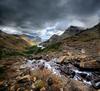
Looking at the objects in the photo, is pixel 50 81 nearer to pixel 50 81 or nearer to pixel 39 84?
pixel 50 81

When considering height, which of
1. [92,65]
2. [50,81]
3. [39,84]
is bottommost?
[39,84]

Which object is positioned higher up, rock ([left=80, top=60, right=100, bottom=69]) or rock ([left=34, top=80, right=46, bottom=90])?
rock ([left=80, top=60, right=100, bottom=69])

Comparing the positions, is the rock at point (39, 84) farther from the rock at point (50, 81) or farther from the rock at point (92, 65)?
the rock at point (92, 65)

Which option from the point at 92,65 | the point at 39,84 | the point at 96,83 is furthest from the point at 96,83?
the point at 39,84

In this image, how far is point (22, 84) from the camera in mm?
47312

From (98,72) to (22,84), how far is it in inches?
1071

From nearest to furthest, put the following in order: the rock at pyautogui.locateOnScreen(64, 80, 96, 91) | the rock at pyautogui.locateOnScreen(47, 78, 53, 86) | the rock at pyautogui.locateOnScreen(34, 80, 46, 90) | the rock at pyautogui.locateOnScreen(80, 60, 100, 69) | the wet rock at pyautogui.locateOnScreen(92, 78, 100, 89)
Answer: the rock at pyautogui.locateOnScreen(64, 80, 96, 91), the rock at pyautogui.locateOnScreen(34, 80, 46, 90), the wet rock at pyautogui.locateOnScreen(92, 78, 100, 89), the rock at pyautogui.locateOnScreen(47, 78, 53, 86), the rock at pyautogui.locateOnScreen(80, 60, 100, 69)

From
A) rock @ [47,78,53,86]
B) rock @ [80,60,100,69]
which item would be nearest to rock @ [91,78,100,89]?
rock @ [47,78,53,86]

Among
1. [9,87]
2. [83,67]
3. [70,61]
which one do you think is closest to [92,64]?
[83,67]

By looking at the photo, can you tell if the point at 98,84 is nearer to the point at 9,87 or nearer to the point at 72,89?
the point at 72,89

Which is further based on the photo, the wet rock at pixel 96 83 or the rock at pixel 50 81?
the rock at pixel 50 81

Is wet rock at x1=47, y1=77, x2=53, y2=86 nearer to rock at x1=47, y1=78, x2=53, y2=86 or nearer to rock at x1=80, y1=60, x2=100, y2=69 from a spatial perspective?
rock at x1=47, y1=78, x2=53, y2=86

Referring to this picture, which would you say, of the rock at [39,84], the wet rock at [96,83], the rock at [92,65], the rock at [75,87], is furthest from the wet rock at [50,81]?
the rock at [92,65]

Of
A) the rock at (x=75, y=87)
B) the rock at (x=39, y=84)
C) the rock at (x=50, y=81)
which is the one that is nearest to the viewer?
the rock at (x=75, y=87)
